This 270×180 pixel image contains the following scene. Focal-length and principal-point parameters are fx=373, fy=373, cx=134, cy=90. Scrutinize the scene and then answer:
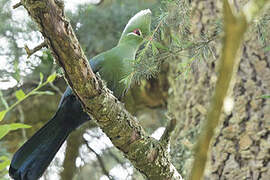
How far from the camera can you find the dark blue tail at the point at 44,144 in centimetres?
121

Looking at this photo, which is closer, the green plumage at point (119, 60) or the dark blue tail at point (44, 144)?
the dark blue tail at point (44, 144)

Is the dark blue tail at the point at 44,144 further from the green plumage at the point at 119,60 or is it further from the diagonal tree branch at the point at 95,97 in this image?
the diagonal tree branch at the point at 95,97

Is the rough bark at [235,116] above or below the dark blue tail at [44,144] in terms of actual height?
below

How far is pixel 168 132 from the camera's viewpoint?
3.27ft

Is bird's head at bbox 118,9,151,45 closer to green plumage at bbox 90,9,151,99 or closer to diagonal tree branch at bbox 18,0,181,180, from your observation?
green plumage at bbox 90,9,151,99

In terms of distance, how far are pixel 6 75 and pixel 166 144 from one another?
1.21m

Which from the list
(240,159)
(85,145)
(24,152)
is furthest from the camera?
(85,145)

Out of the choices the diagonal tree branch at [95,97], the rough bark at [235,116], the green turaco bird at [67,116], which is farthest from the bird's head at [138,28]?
the diagonal tree branch at [95,97]

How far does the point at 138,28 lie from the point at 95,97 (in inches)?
22.0

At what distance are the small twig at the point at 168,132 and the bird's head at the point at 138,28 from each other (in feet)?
1.48

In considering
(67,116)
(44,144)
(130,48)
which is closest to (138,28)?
(130,48)

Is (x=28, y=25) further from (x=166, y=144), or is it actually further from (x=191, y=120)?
(x=166, y=144)

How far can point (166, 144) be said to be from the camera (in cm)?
109

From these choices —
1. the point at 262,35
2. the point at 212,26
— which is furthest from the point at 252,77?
the point at 262,35
